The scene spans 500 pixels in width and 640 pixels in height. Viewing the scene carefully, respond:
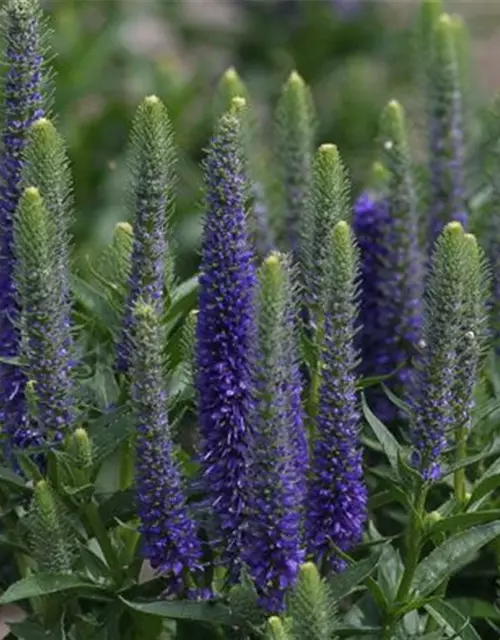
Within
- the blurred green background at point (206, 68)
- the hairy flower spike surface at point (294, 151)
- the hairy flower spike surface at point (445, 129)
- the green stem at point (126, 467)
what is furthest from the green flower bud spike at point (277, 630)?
the blurred green background at point (206, 68)

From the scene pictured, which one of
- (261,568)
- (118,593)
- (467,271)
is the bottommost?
(118,593)

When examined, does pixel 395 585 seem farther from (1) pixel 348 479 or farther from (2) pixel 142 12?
(2) pixel 142 12

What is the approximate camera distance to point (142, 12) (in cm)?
593

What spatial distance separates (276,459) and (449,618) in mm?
395

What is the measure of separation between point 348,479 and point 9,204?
61 centimetres

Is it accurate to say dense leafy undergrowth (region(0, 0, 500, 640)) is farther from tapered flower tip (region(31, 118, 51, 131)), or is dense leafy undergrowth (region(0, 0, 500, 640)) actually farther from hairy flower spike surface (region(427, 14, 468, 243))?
hairy flower spike surface (region(427, 14, 468, 243))

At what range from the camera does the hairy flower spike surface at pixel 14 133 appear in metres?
2.19

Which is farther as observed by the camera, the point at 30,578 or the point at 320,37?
the point at 320,37

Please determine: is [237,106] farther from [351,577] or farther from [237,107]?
[351,577]

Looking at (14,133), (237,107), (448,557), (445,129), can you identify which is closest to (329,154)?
(237,107)

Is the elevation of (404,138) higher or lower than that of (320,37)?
higher

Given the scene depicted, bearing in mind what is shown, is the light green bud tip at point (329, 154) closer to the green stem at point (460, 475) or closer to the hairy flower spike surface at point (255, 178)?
the green stem at point (460, 475)

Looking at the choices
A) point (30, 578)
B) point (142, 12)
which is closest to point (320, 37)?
point (142, 12)

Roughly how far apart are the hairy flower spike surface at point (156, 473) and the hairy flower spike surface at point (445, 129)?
99 centimetres
